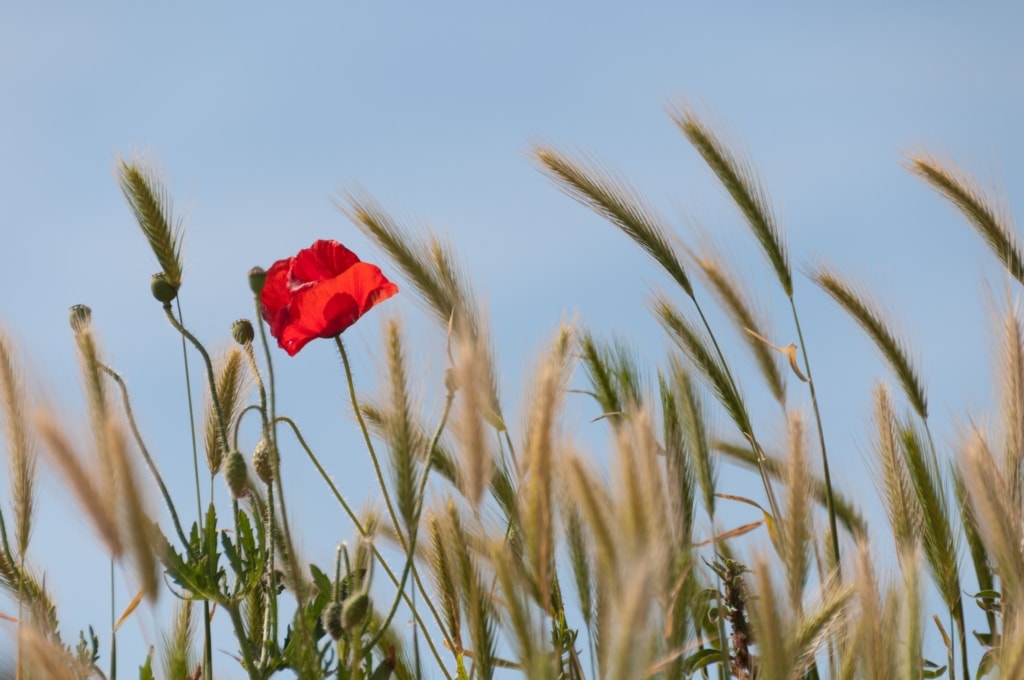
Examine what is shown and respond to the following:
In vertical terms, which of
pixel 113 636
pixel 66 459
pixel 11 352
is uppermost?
pixel 11 352

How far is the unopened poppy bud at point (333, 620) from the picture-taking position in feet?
5.10

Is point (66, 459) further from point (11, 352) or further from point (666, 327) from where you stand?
point (666, 327)

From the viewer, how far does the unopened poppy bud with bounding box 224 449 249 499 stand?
63.4 inches

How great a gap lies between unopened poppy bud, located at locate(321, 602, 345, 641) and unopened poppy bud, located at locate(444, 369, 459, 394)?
313mm

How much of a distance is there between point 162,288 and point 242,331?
0.17 m

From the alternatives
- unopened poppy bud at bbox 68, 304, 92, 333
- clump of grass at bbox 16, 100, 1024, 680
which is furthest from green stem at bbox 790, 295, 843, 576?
unopened poppy bud at bbox 68, 304, 92, 333

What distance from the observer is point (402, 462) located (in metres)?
1.53

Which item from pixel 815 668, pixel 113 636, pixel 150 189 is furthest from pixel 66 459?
pixel 815 668

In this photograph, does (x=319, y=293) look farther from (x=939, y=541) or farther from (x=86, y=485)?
(x=939, y=541)

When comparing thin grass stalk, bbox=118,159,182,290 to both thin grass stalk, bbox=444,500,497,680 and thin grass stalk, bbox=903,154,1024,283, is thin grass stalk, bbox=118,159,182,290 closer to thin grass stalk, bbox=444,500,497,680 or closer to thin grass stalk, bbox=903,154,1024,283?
thin grass stalk, bbox=444,500,497,680

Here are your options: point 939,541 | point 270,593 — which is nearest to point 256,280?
point 270,593

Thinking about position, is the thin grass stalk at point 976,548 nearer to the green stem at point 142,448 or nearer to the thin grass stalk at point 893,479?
the thin grass stalk at point 893,479

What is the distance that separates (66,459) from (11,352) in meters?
0.40

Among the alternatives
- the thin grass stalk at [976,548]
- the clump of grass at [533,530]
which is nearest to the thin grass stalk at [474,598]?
the clump of grass at [533,530]
